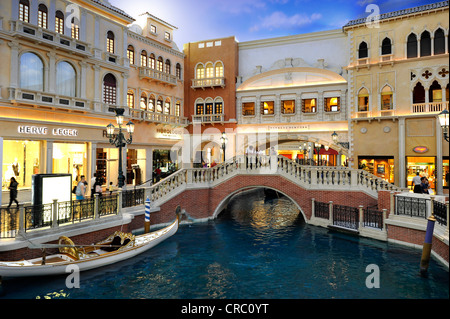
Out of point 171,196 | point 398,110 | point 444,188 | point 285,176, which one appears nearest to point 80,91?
point 171,196

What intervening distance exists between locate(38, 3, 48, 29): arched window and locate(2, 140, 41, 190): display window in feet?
19.7

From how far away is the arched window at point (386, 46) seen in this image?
845 inches

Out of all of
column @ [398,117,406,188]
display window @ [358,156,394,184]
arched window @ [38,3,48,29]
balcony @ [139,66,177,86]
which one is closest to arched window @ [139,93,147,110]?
balcony @ [139,66,177,86]

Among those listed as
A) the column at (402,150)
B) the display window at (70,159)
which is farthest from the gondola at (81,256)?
the column at (402,150)

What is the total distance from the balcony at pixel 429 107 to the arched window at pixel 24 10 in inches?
898

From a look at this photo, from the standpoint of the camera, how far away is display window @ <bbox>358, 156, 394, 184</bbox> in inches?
844

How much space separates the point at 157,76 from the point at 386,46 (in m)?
16.2

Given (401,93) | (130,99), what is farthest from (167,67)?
(401,93)

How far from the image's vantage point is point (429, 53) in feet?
66.8

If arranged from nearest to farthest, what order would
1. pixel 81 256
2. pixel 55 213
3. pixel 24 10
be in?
pixel 81 256 < pixel 55 213 < pixel 24 10

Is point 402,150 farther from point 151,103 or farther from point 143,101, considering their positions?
point 143,101

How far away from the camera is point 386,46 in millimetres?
21531
